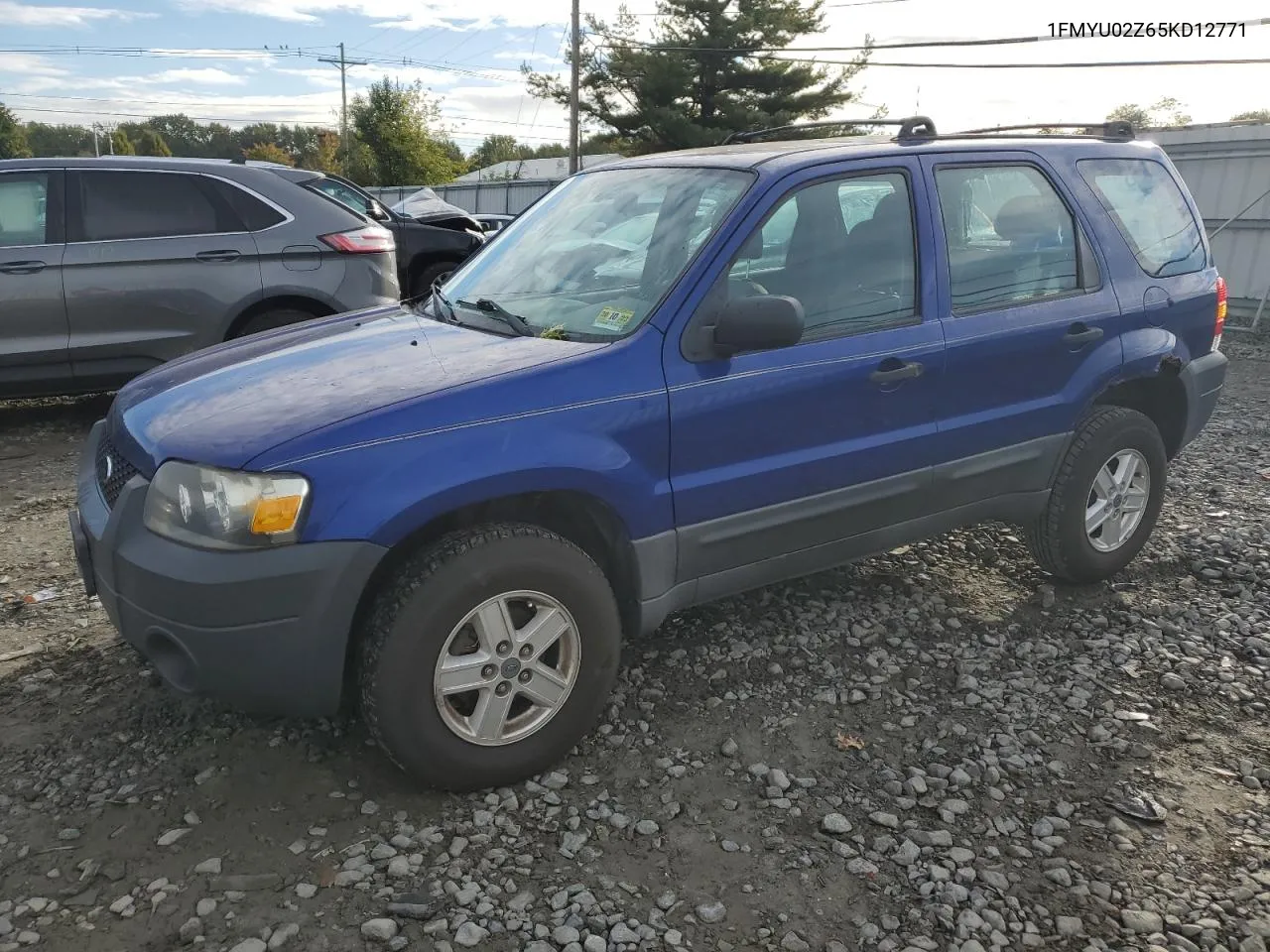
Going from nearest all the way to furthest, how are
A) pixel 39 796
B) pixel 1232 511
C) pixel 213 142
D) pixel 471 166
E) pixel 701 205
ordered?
pixel 39 796 → pixel 701 205 → pixel 1232 511 → pixel 471 166 → pixel 213 142

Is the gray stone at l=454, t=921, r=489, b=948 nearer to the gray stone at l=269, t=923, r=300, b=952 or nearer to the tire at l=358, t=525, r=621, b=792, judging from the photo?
the gray stone at l=269, t=923, r=300, b=952

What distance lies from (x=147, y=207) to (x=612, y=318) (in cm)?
485

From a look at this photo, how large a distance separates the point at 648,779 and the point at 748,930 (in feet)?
2.16

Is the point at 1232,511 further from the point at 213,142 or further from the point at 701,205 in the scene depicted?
the point at 213,142

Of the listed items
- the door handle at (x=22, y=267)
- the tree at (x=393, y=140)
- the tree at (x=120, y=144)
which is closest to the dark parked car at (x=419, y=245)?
the door handle at (x=22, y=267)

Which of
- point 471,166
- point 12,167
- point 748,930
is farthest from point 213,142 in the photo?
point 748,930

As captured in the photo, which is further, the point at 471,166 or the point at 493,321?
the point at 471,166

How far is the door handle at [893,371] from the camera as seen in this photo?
3396 mm

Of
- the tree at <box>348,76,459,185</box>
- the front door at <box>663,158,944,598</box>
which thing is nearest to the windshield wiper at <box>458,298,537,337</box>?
the front door at <box>663,158,944,598</box>

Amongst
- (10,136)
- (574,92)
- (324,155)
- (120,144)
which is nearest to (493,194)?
(574,92)

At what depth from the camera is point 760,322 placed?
292 cm

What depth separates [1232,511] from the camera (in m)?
5.35

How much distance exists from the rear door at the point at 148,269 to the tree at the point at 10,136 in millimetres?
70952

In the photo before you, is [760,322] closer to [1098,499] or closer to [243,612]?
[243,612]
